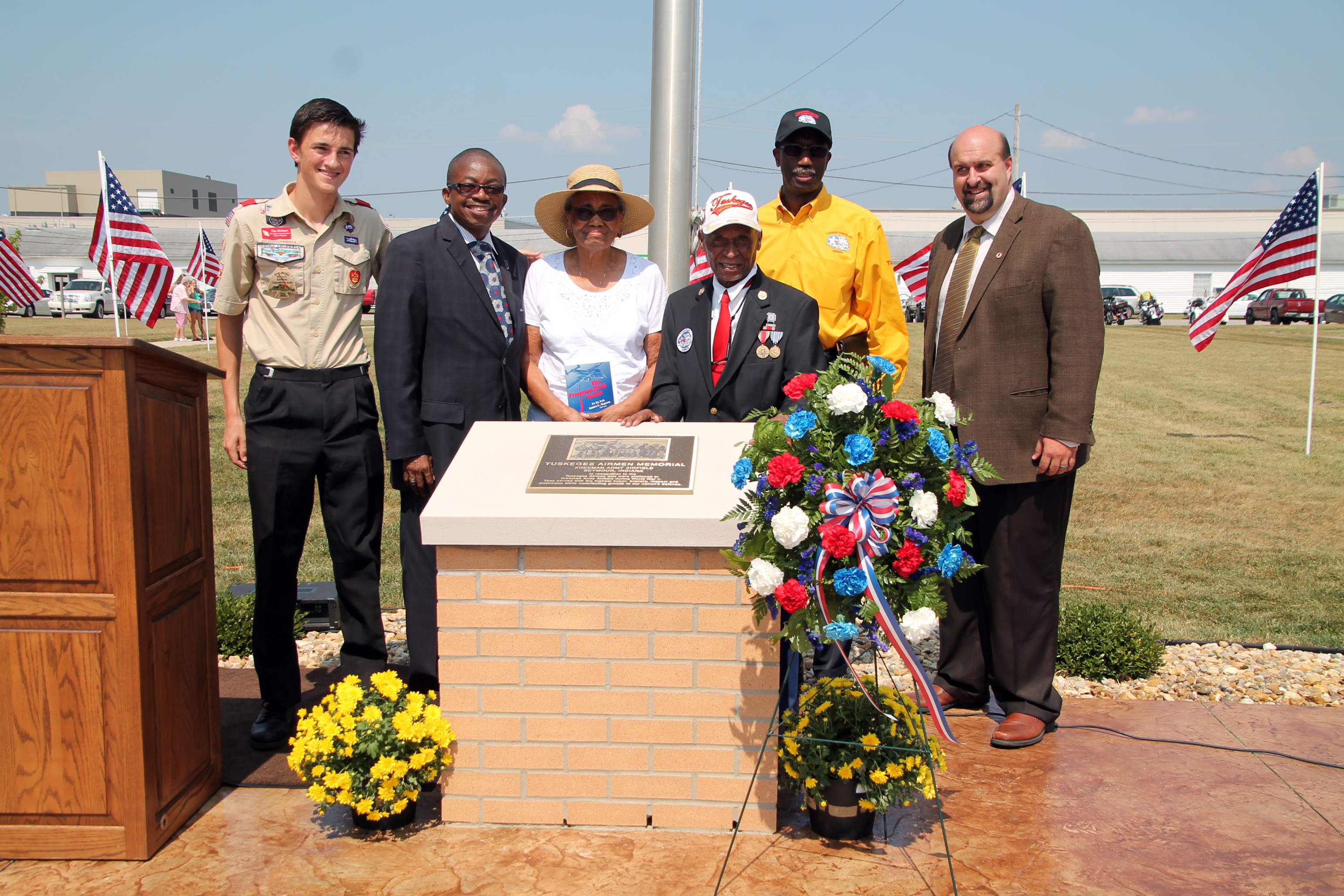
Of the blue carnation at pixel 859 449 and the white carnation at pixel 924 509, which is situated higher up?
the blue carnation at pixel 859 449

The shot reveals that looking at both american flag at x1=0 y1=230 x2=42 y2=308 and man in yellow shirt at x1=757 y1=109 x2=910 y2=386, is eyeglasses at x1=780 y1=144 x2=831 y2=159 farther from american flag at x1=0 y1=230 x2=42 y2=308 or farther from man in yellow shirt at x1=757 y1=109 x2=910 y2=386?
american flag at x1=0 y1=230 x2=42 y2=308

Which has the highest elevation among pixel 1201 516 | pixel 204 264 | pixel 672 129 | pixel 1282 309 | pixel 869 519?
pixel 1282 309

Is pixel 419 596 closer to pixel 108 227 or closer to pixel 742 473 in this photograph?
pixel 742 473

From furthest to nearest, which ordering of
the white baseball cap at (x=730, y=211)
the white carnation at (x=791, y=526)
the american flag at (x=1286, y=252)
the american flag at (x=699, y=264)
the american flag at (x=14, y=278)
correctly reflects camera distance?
the american flag at (x=14, y=278) < the american flag at (x=1286, y=252) < the american flag at (x=699, y=264) < the white baseball cap at (x=730, y=211) < the white carnation at (x=791, y=526)

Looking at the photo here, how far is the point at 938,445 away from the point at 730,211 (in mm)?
1507

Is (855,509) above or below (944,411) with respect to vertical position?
below

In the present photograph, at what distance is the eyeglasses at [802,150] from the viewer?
15.4 ft

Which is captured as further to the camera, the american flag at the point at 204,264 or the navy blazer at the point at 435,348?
the american flag at the point at 204,264

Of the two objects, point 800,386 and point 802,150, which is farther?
point 802,150

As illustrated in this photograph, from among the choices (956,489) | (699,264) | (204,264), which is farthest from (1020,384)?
(204,264)

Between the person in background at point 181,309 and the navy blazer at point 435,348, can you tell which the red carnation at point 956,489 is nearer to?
the navy blazer at point 435,348

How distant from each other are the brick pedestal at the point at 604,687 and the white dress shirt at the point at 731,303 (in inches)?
46.6

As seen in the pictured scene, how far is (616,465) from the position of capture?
3.48 metres

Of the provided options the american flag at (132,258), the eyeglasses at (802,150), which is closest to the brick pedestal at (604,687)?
the eyeglasses at (802,150)
